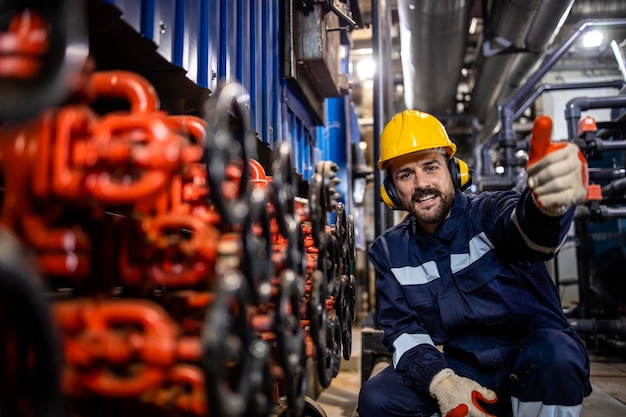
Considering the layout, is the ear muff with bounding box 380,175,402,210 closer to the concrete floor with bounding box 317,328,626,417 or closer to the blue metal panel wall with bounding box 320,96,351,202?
the concrete floor with bounding box 317,328,626,417

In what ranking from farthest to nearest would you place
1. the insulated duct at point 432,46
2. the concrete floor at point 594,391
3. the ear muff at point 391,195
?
the insulated duct at point 432,46
the concrete floor at point 594,391
the ear muff at point 391,195

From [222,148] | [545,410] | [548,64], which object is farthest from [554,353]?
[548,64]

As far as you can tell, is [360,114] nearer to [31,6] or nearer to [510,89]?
[510,89]

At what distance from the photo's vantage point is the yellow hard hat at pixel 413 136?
5.72 feet

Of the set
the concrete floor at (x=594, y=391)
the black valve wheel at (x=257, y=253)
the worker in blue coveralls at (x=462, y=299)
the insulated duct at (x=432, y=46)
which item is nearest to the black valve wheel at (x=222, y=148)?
the black valve wheel at (x=257, y=253)

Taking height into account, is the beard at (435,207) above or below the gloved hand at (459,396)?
above

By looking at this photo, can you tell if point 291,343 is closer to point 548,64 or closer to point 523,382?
point 523,382

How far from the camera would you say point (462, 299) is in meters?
1.67

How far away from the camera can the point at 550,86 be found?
14.1ft

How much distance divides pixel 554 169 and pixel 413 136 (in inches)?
28.8

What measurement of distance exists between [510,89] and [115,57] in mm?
4701

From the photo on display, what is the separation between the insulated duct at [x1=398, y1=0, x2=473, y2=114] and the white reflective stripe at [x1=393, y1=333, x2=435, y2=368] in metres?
2.35

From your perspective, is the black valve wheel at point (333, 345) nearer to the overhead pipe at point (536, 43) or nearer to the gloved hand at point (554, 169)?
the gloved hand at point (554, 169)

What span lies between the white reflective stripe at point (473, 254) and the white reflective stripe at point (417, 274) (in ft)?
0.24
